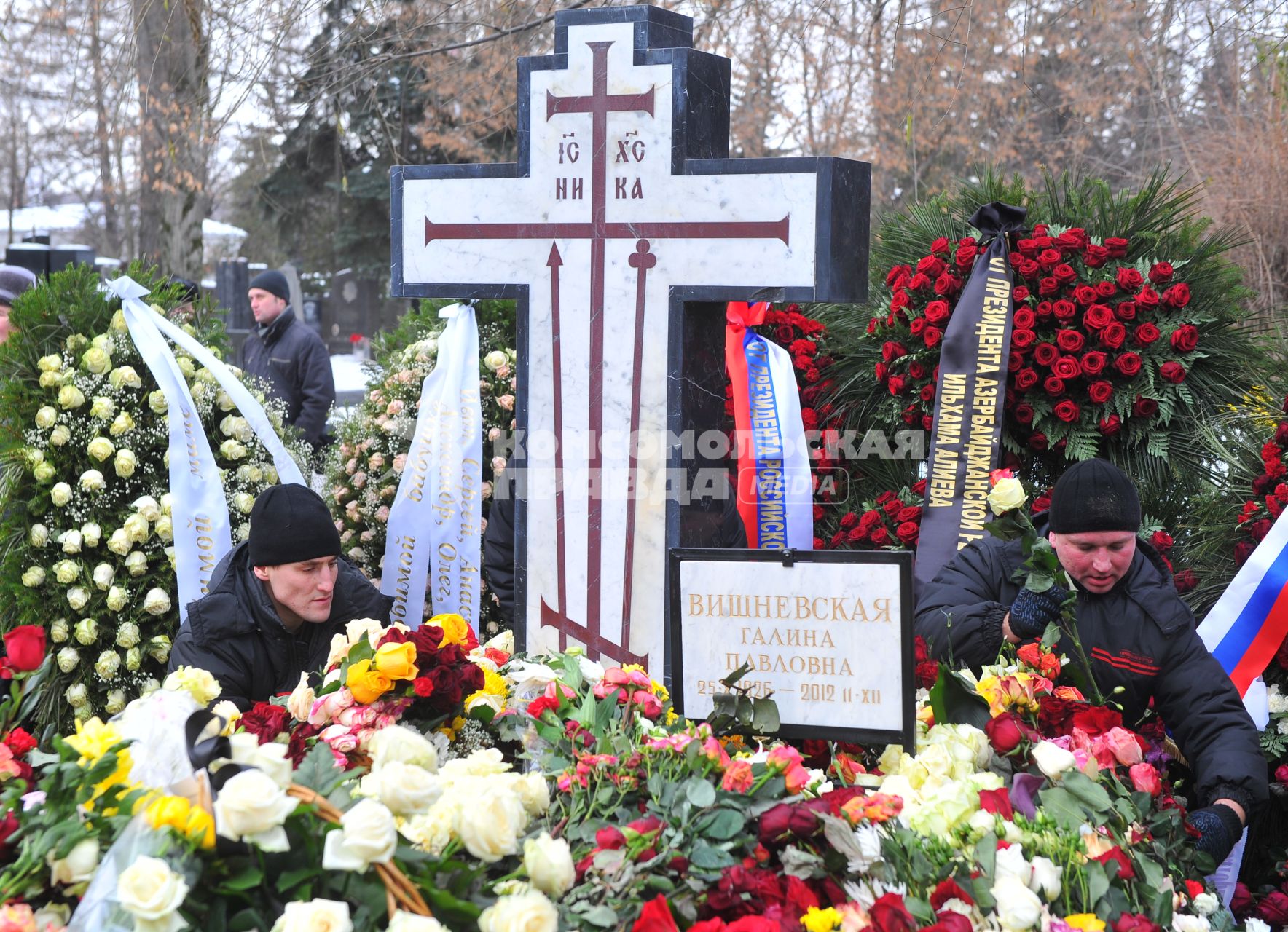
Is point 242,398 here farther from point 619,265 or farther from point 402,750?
point 402,750

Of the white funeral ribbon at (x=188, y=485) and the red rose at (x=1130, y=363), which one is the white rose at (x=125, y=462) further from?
the red rose at (x=1130, y=363)

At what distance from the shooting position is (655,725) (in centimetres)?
221

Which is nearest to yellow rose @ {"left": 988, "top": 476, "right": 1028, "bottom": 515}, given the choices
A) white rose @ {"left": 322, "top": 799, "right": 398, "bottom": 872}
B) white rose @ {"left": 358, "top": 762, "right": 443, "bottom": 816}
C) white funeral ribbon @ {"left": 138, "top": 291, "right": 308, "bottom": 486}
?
white rose @ {"left": 358, "top": 762, "right": 443, "bottom": 816}

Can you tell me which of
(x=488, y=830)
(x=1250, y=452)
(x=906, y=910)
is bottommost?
(x=906, y=910)

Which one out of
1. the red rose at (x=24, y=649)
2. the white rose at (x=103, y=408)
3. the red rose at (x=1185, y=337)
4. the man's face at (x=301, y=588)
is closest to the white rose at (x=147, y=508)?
the white rose at (x=103, y=408)

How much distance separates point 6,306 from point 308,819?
16.2 ft

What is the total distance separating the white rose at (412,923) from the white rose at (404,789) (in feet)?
0.70

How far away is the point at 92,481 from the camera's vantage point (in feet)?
13.8

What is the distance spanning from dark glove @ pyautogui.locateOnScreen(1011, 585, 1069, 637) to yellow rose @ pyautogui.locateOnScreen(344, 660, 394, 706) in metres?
1.41

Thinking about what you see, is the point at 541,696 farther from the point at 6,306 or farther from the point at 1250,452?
the point at 6,306

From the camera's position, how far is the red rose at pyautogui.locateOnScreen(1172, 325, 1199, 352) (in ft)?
13.9

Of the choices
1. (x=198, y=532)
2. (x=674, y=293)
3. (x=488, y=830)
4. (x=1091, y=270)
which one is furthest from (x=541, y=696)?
(x=1091, y=270)

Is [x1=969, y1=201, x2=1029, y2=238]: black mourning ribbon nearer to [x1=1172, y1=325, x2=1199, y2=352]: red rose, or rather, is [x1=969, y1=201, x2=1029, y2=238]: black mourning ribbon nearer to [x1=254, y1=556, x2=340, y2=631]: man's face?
[x1=1172, y1=325, x2=1199, y2=352]: red rose

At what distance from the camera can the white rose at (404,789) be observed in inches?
66.9
